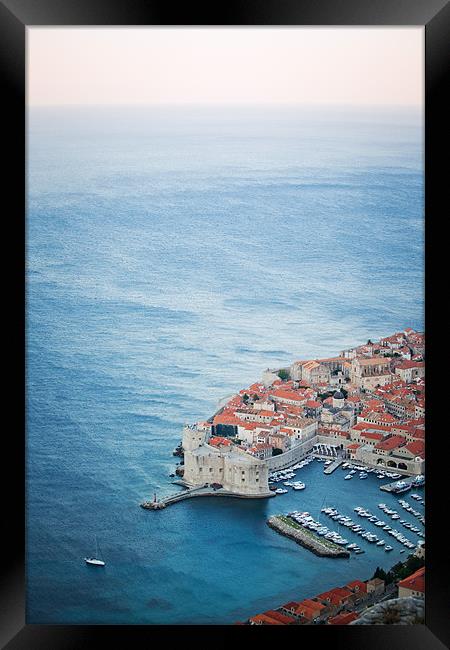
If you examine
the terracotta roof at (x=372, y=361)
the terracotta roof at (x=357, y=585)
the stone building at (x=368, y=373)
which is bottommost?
the terracotta roof at (x=357, y=585)

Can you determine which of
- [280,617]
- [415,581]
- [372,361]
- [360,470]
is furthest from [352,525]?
[372,361]

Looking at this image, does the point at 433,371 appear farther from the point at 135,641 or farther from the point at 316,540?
the point at 135,641

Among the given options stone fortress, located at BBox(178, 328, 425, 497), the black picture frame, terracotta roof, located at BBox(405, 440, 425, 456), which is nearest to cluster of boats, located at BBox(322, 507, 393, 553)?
stone fortress, located at BBox(178, 328, 425, 497)

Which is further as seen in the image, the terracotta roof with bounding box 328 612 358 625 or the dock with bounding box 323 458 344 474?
the dock with bounding box 323 458 344 474

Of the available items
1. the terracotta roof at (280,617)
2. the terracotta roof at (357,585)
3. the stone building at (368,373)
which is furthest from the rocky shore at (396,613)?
the stone building at (368,373)

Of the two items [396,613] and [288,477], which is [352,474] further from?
[396,613]

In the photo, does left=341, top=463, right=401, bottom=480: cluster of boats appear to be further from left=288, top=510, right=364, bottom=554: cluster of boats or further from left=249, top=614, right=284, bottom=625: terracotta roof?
left=249, top=614, right=284, bottom=625: terracotta roof

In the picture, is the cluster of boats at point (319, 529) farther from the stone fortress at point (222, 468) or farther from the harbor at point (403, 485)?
the harbor at point (403, 485)
